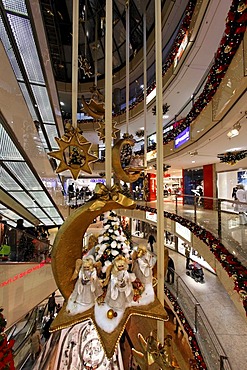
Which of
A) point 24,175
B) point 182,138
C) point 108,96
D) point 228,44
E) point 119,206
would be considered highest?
point 228,44

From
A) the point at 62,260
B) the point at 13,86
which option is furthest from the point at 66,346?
the point at 62,260

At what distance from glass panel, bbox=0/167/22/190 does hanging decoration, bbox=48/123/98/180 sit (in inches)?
191

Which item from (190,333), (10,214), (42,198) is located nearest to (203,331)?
(190,333)

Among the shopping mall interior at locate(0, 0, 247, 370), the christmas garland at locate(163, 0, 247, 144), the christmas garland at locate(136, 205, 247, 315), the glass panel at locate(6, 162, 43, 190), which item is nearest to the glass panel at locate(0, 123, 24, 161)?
the shopping mall interior at locate(0, 0, 247, 370)

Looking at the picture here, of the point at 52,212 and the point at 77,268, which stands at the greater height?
the point at 77,268

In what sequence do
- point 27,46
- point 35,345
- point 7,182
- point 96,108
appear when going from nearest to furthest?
point 96,108, point 27,46, point 7,182, point 35,345

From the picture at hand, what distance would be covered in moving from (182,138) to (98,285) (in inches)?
284

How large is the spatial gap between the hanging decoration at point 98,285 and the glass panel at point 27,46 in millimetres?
4941

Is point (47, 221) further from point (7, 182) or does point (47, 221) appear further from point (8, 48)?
point (8, 48)

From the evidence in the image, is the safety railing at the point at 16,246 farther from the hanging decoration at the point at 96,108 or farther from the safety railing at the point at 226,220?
the safety railing at the point at 226,220

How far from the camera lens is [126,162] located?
1730mm

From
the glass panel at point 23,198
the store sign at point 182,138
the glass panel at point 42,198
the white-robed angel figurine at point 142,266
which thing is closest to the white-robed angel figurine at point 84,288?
the white-robed angel figurine at point 142,266

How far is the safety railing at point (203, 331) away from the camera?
415cm

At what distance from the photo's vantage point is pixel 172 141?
8734 mm
